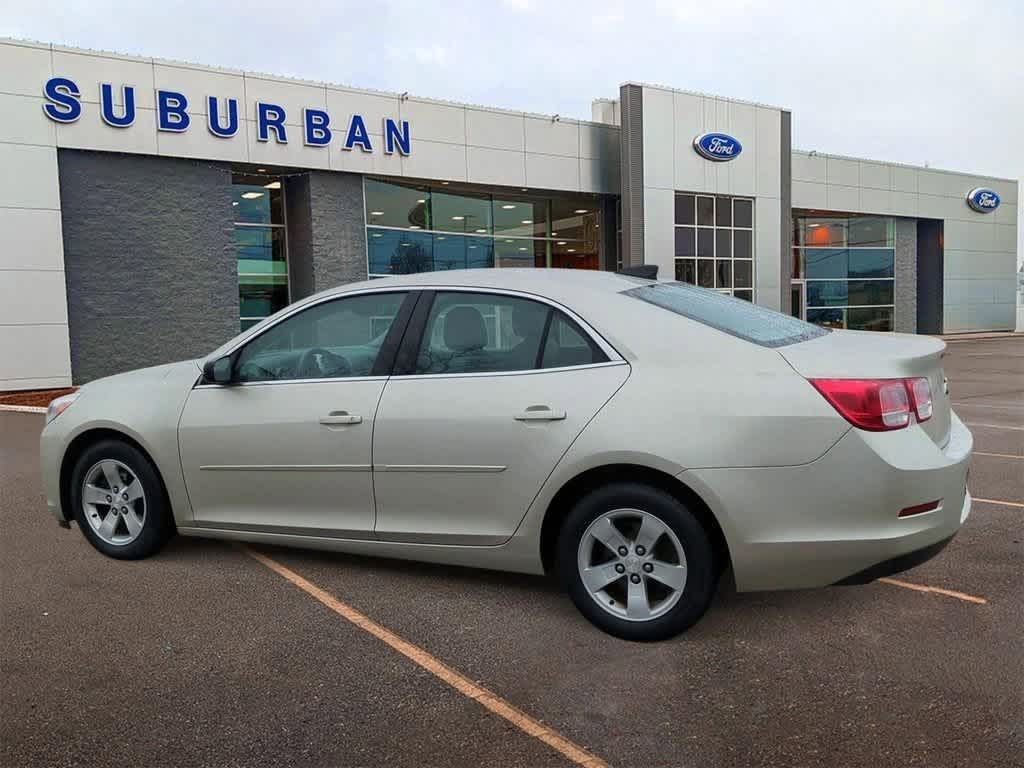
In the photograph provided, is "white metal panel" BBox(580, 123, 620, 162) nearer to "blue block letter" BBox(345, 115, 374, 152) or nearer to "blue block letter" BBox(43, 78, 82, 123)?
"blue block letter" BBox(345, 115, 374, 152)

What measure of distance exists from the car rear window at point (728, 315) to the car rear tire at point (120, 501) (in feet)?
9.45

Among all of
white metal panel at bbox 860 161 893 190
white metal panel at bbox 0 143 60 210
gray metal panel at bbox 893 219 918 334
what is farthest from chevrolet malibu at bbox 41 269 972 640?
gray metal panel at bbox 893 219 918 334

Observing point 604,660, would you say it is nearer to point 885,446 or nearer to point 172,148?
point 885,446

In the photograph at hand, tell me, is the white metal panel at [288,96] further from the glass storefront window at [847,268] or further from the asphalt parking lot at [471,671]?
the glass storefront window at [847,268]

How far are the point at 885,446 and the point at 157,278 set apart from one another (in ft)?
57.2

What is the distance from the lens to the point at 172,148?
1806 centimetres

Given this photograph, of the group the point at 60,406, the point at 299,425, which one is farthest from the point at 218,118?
the point at 299,425

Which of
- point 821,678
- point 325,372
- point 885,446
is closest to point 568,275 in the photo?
point 325,372

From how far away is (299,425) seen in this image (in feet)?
14.5

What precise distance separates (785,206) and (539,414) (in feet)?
86.4

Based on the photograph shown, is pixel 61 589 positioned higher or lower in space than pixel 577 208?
lower

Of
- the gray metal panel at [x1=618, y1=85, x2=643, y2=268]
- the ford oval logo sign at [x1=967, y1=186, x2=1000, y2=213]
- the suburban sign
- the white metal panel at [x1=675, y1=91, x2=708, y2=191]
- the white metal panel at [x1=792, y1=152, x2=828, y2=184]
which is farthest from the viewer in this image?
the ford oval logo sign at [x1=967, y1=186, x2=1000, y2=213]

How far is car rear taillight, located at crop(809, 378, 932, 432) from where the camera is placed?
3.41 m

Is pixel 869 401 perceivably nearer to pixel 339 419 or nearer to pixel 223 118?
pixel 339 419
